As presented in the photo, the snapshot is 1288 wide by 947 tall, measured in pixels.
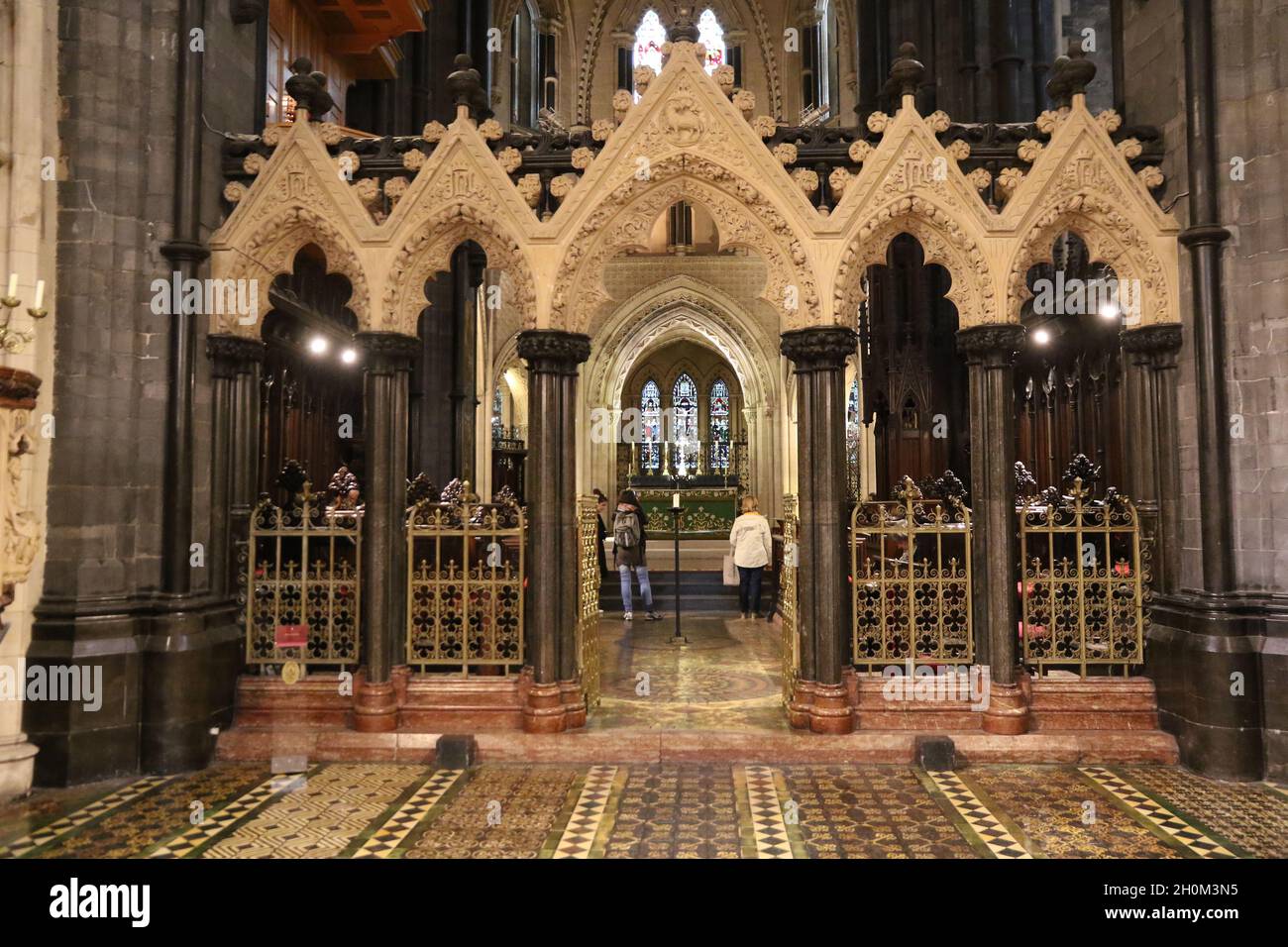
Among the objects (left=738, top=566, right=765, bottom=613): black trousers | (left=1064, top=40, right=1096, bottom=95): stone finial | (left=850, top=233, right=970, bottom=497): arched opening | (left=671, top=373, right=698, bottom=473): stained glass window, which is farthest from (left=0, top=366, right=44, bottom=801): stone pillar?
(left=671, top=373, right=698, bottom=473): stained glass window

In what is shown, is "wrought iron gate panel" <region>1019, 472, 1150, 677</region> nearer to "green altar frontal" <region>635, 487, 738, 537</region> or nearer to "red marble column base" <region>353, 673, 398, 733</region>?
"red marble column base" <region>353, 673, 398, 733</region>

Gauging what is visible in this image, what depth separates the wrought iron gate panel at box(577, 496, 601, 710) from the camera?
21.0ft

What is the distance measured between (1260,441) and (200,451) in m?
7.34

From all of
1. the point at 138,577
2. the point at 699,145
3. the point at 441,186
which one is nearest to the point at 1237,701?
the point at 699,145

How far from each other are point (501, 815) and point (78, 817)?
2.42 metres

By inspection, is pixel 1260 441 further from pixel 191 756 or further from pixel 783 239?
pixel 191 756

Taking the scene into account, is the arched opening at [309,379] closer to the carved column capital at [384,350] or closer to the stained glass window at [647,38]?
the carved column capital at [384,350]

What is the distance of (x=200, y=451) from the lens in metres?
6.03

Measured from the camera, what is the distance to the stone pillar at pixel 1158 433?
5980 mm

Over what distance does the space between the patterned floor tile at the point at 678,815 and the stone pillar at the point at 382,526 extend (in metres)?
2.04

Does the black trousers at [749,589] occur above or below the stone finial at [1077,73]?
below

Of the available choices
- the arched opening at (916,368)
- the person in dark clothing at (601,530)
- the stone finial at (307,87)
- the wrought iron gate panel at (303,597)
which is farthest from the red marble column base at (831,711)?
the stone finial at (307,87)

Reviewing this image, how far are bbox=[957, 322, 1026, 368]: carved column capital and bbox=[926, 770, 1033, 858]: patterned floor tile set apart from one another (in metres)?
2.98
